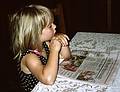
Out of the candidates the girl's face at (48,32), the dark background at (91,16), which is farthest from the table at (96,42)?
the dark background at (91,16)

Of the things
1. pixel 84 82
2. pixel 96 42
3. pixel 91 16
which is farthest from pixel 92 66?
pixel 91 16

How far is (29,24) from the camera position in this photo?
1.03 meters

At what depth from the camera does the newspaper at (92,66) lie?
897mm

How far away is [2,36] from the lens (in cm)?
146

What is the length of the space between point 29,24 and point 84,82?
349 millimetres

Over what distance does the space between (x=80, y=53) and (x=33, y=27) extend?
9.5 inches

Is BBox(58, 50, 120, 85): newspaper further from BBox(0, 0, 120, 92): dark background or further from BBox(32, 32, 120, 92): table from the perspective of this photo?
BBox(0, 0, 120, 92): dark background

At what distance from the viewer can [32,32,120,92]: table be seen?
2.76 ft

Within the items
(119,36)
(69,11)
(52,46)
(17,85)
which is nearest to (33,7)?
(52,46)

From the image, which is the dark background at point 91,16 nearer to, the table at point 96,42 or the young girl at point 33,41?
the table at point 96,42

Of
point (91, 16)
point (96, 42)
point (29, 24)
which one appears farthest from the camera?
point (91, 16)

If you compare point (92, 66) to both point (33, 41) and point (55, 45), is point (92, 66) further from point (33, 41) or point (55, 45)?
point (33, 41)

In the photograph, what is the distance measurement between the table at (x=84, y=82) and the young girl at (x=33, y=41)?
0.27 ft

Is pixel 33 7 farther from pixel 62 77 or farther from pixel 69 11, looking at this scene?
pixel 69 11
